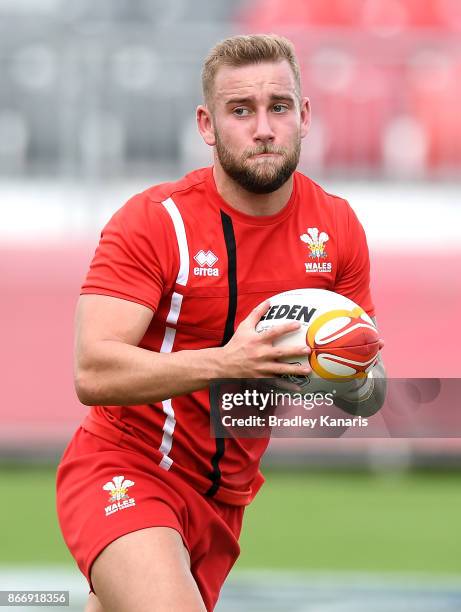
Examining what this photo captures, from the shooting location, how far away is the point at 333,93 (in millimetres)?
11766

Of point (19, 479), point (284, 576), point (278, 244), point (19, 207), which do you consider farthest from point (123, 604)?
point (19, 207)

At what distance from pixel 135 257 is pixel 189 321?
0.32 metres

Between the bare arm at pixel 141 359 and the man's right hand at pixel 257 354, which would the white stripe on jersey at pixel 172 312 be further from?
the man's right hand at pixel 257 354

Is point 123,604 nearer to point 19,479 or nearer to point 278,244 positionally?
point 278,244

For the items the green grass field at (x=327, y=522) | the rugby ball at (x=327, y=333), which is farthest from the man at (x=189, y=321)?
the green grass field at (x=327, y=522)

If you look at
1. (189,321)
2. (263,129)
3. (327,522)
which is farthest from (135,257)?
(327,522)

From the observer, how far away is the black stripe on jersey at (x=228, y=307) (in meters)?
4.75

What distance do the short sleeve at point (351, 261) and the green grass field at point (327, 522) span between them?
373 cm

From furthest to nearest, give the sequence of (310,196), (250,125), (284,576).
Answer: (284,576) < (310,196) < (250,125)

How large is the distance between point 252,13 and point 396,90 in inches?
93.4

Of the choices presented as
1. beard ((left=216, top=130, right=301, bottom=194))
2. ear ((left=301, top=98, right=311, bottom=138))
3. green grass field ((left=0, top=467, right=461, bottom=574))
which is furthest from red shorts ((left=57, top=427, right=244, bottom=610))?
green grass field ((left=0, top=467, right=461, bottom=574))

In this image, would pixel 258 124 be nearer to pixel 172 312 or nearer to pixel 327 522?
pixel 172 312

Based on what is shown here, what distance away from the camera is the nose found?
4594 mm

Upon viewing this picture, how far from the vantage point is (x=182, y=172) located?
11594 millimetres
